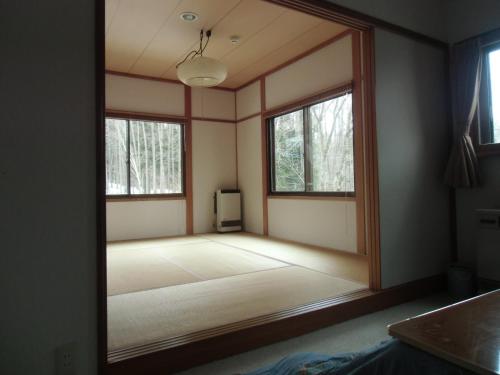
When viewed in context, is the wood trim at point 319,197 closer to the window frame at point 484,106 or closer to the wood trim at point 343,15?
the window frame at point 484,106

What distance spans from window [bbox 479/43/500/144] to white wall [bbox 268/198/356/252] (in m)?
1.59

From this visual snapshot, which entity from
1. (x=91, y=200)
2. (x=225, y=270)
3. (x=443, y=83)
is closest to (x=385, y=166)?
(x=443, y=83)

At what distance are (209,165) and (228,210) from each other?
2.97ft

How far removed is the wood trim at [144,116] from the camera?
211 inches

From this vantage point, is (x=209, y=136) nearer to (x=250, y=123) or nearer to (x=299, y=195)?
(x=250, y=123)

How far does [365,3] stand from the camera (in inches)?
95.9

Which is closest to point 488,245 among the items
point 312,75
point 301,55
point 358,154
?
point 358,154

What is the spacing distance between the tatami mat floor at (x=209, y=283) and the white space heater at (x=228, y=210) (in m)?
1.28

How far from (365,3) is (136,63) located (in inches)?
144

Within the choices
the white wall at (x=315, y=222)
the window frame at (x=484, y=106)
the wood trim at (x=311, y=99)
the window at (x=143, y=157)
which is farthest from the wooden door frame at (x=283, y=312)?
the window at (x=143, y=157)

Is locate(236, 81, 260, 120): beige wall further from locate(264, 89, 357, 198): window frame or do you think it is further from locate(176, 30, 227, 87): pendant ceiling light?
locate(176, 30, 227, 87): pendant ceiling light

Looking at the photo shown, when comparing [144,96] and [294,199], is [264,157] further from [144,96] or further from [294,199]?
[144,96]

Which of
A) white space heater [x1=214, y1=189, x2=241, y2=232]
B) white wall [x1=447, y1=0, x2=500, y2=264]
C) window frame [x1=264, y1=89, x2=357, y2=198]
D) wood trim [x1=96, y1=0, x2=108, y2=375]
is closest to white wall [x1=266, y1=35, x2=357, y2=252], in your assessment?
window frame [x1=264, y1=89, x2=357, y2=198]

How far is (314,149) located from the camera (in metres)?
4.69
